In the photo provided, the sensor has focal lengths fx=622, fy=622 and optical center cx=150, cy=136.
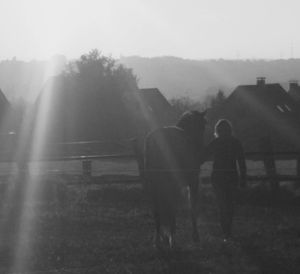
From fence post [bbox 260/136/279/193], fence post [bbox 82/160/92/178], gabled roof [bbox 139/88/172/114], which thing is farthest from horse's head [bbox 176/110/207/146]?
gabled roof [bbox 139/88/172/114]

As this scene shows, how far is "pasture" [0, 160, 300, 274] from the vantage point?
738 centimetres

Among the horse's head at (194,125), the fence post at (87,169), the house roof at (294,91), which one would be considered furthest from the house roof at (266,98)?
the horse's head at (194,125)

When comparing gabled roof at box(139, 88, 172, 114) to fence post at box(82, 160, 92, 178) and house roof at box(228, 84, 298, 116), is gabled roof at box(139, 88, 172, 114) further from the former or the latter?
fence post at box(82, 160, 92, 178)

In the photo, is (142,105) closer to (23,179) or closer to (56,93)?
(56,93)

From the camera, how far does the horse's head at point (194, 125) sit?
9.66 metres

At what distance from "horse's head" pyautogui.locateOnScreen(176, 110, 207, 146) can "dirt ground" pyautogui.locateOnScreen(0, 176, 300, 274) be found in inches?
59.3

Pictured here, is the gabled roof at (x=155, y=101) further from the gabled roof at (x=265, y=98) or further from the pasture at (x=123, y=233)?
the pasture at (x=123, y=233)

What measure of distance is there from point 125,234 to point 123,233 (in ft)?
0.38

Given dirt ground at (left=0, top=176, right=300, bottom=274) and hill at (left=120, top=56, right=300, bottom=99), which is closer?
dirt ground at (left=0, top=176, right=300, bottom=274)

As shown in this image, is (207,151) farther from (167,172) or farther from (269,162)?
(269,162)

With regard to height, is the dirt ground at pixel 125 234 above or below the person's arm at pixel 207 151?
below

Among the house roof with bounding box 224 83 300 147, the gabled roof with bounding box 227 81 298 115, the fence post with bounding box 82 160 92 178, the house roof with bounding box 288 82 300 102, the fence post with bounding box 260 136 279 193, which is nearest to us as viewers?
the fence post with bounding box 260 136 279 193

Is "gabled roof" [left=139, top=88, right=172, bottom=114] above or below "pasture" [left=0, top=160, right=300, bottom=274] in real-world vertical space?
above

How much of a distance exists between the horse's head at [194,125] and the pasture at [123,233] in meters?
1.51
